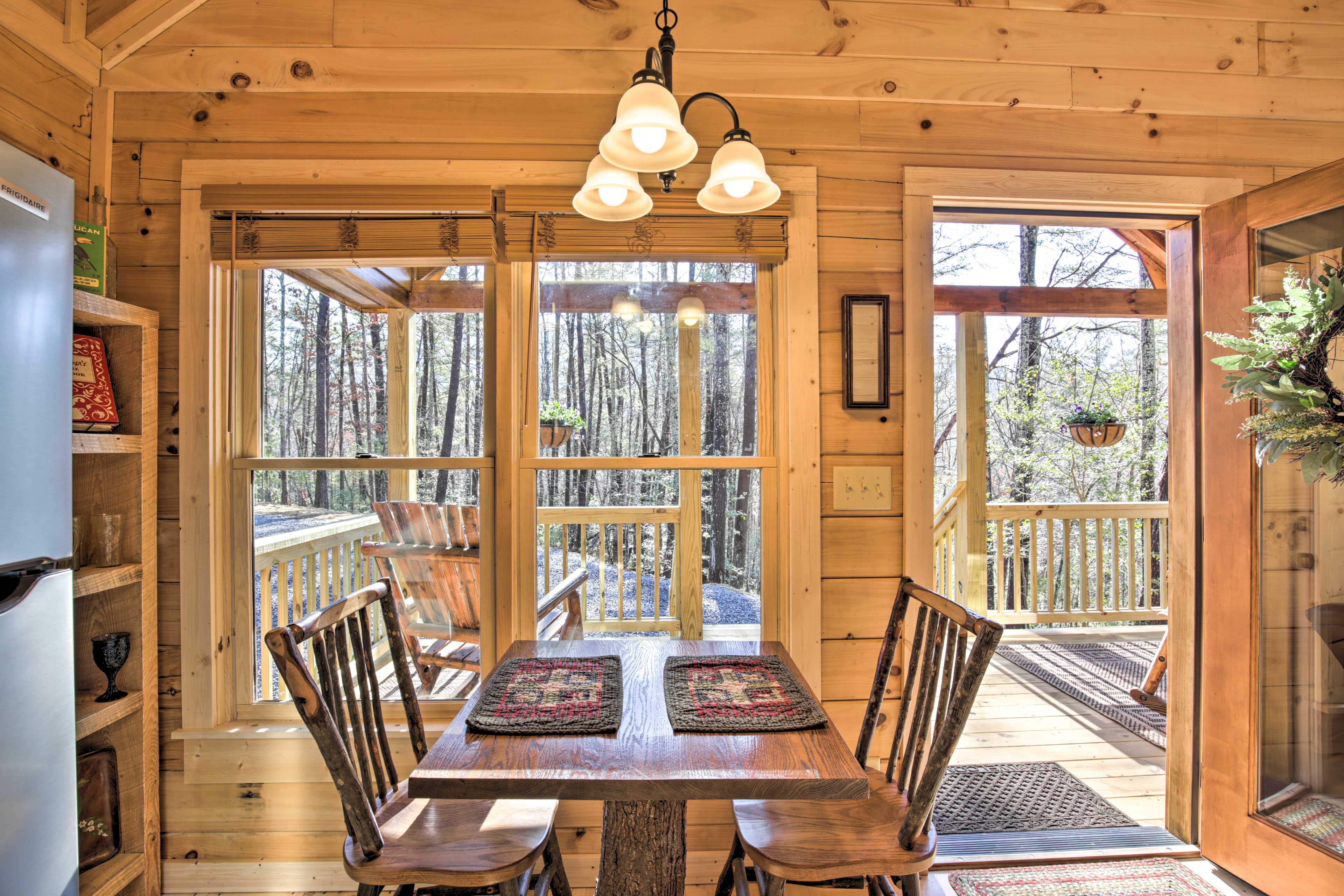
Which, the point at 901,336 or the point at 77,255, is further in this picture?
the point at 901,336

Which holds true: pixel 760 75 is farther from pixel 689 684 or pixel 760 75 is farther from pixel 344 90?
pixel 689 684

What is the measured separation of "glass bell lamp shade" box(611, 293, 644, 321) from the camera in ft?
6.75

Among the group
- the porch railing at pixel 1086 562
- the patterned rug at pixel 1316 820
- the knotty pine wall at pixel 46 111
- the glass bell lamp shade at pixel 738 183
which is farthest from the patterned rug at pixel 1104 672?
the knotty pine wall at pixel 46 111

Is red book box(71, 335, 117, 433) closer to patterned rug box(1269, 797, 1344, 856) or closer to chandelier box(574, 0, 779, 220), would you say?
chandelier box(574, 0, 779, 220)

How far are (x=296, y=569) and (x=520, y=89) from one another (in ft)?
5.63

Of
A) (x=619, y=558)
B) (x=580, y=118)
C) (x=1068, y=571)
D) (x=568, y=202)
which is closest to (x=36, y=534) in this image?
(x=619, y=558)

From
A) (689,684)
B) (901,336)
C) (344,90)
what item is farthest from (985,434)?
(344,90)

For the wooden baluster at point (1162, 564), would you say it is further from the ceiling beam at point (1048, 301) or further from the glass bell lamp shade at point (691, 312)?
the glass bell lamp shade at point (691, 312)

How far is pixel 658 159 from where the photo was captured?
4.42 feet

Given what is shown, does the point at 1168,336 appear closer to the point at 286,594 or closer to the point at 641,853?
the point at 641,853

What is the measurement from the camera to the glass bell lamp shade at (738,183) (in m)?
1.41

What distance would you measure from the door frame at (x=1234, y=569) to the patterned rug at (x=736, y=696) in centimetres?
152

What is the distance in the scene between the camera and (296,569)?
209cm

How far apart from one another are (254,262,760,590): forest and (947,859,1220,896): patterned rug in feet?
3.72
